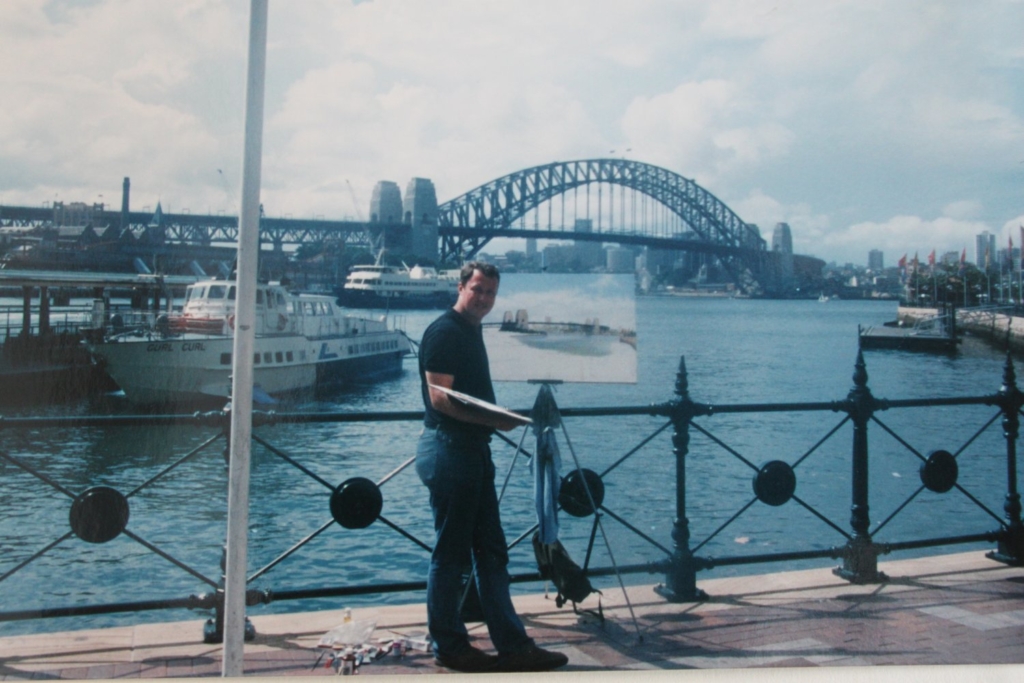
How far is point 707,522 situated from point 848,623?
24.3 ft

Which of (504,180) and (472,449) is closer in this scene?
(472,449)

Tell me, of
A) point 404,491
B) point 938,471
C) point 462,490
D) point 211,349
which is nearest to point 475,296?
point 462,490

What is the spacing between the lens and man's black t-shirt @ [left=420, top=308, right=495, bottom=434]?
303cm

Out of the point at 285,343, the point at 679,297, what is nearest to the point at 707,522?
the point at 679,297

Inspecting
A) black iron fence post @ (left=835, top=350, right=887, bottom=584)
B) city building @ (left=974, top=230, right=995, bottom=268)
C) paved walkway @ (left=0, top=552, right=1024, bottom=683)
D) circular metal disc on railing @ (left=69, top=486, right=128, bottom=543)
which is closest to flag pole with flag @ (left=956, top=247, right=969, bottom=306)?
city building @ (left=974, top=230, right=995, bottom=268)

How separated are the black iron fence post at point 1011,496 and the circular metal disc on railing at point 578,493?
230 cm

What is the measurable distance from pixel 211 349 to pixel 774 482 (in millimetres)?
18033

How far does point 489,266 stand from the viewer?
10.5ft

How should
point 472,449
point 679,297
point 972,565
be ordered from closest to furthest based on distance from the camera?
point 472,449, point 972,565, point 679,297

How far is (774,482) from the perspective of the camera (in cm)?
439

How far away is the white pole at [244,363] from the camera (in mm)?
2693

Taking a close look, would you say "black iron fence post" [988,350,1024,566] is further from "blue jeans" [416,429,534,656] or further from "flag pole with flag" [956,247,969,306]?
"blue jeans" [416,429,534,656]

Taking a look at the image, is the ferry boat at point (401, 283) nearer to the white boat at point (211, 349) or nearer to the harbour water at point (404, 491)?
the harbour water at point (404, 491)

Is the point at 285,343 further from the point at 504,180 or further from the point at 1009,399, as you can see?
the point at 1009,399
